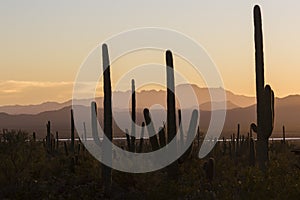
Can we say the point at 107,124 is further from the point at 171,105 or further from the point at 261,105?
the point at 261,105

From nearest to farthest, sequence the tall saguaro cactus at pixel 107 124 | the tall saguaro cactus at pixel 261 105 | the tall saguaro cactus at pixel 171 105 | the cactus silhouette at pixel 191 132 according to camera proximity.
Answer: the tall saguaro cactus at pixel 261 105, the tall saguaro cactus at pixel 171 105, the tall saguaro cactus at pixel 107 124, the cactus silhouette at pixel 191 132

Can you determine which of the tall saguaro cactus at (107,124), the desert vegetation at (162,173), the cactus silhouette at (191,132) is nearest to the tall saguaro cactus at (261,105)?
the desert vegetation at (162,173)

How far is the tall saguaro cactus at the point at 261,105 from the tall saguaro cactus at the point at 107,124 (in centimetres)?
618

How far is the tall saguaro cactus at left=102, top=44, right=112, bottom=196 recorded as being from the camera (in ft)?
81.7

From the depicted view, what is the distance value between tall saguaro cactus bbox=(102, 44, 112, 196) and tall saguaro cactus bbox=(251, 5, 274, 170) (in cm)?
618

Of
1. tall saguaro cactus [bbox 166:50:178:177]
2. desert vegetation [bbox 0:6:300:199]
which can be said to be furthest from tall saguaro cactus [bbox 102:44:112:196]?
tall saguaro cactus [bbox 166:50:178:177]

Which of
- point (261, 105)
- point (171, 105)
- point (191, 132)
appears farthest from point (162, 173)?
point (261, 105)

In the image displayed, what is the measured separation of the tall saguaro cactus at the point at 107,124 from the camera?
24.9m

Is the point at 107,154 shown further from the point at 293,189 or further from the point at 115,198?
the point at 293,189

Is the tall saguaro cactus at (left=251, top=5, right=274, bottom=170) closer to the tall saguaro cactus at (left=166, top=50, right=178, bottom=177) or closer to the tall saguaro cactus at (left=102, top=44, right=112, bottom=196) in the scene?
the tall saguaro cactus at (left=166, top=50, right=178, bottom=177)

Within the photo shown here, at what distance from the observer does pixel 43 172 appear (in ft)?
99.5

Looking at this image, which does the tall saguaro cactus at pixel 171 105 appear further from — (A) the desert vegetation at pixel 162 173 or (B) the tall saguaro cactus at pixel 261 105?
(B) the tall saguaro cactus at pixel 261 105

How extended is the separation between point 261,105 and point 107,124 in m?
6.73

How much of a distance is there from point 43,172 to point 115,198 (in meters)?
7.30
